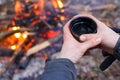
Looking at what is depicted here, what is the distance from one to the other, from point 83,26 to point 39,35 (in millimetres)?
1999

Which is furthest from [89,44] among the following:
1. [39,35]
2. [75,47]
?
[39,35]

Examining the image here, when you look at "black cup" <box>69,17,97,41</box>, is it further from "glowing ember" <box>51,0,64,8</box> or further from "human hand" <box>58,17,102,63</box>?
"glowing ember" <box>51,0,64,8</box>

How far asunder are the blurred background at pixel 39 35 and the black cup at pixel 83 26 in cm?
142

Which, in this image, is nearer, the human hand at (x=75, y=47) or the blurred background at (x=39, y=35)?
the human hand at (x=75, y=47)

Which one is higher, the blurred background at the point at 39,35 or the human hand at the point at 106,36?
the human hand at the point at 106,36

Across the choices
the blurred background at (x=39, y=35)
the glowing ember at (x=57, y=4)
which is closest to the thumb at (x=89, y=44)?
the blurred background at (x=39, y=35)

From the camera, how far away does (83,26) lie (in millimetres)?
1941

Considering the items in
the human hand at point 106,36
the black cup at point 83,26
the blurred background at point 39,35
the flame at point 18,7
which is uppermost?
the black cup at point 83,26

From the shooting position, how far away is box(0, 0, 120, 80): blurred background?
3357mm

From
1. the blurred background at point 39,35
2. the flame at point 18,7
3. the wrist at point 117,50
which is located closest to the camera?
the wrist at point 117,50

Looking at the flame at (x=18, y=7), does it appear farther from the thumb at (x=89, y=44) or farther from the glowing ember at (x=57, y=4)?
the thumb at (x=89, y=44)

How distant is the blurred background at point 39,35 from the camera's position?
3.36m

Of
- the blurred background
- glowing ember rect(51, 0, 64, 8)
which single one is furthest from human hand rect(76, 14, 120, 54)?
glowing ember rect(51, 0, 64, 8)

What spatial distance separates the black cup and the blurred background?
4.66ft
